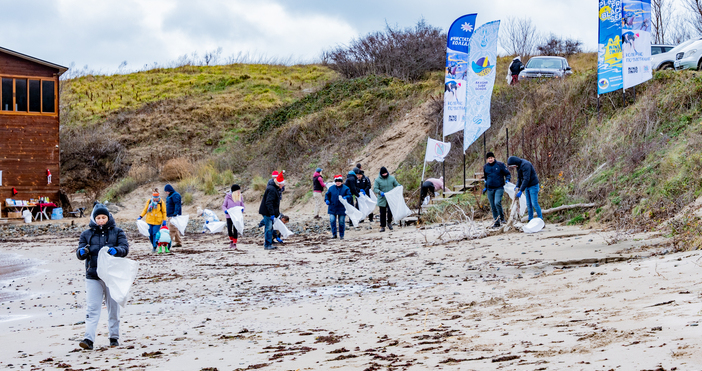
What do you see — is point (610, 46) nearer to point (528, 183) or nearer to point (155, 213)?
point (528, 183)

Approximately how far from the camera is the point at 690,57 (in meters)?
21.9

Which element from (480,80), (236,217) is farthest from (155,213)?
(480,80)

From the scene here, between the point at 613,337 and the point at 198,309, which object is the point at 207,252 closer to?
the point at 198,309

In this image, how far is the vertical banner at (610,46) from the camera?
1853cm

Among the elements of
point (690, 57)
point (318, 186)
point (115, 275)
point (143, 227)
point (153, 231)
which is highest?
point (690, 57)

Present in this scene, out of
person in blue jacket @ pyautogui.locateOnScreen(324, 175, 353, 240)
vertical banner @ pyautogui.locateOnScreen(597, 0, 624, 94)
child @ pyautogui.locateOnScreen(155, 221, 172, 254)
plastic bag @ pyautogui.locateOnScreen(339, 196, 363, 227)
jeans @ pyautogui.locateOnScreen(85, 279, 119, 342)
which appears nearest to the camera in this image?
jeans @ pyautogui.locateOnScreen(85, 279, 119, 342)

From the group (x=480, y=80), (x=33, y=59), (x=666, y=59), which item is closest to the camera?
(x=480, y=80)

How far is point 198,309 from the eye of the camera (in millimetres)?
8742

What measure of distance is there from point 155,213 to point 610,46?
13.5 meters

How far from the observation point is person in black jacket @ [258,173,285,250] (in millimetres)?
15227

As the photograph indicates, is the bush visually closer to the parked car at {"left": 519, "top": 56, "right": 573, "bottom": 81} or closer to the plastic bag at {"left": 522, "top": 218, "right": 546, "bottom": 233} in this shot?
the parked car at {"left": 519, "top": 56, "right": 573, "bottom": 81}

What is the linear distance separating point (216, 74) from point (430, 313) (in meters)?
47.1

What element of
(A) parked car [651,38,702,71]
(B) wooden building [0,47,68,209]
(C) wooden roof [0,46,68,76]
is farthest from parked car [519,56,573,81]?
(B) wooden building [0,47,68,209]

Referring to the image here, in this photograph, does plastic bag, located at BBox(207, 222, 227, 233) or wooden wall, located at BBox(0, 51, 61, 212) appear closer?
plastic bag, located at BBox(207, 222, 227, 233)
